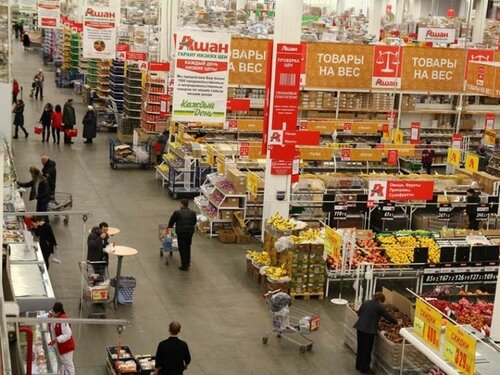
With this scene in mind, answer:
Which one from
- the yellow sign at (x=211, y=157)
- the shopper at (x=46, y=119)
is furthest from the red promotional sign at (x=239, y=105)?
the shopper at (x=46, y=119)

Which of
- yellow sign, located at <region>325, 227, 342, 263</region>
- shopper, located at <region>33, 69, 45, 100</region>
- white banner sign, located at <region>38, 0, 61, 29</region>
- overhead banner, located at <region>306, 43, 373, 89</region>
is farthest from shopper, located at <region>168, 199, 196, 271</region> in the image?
shopper, located at <region>33, 69, 45, 100</region>

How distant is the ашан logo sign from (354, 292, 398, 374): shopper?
20.4 feet

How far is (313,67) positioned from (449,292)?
1008cm

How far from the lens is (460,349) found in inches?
349

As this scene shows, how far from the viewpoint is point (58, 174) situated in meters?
22.2

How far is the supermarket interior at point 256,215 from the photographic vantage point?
37.2 ft

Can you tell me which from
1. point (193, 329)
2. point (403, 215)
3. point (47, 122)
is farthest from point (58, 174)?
point (193, 329)

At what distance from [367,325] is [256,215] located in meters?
6.65

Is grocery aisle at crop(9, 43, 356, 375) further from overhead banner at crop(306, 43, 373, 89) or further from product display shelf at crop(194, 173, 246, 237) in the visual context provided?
overhead banner at crop(306, 43, 373, 89)

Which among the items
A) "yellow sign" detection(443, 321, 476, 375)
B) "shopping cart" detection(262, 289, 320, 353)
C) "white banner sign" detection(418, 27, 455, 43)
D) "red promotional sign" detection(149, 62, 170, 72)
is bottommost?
"shopping cart" detection(262, 289, 320, 353)

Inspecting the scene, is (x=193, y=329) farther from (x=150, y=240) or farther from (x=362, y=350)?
(x=150, y=240)

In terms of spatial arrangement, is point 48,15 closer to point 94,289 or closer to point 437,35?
point 437,35

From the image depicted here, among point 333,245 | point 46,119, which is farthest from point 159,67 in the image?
point 333,245

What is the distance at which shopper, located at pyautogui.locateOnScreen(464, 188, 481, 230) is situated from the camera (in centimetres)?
1783
